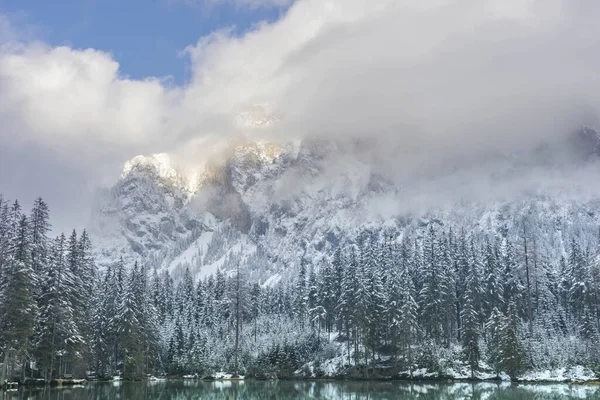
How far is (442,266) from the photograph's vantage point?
91.8 metres

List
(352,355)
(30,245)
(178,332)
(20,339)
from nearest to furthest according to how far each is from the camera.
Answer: (20,339), (30,245), (352,355), (178,332)

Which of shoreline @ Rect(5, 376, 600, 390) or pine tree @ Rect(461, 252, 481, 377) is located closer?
shoreline @ Rect(5, 376, 600, 390)

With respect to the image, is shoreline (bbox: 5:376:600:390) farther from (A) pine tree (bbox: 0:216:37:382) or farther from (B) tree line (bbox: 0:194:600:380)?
(A) pine tree (bbox: 0:216:37:382)

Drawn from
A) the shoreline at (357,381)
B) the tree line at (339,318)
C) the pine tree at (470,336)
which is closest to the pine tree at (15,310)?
the tree line at (339,318)

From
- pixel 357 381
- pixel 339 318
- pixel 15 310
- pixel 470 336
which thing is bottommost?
pixel 357 381

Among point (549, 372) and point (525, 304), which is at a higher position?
point (525, 304)

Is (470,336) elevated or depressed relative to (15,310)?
depressed

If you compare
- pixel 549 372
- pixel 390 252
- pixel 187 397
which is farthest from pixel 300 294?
pixel 187 397

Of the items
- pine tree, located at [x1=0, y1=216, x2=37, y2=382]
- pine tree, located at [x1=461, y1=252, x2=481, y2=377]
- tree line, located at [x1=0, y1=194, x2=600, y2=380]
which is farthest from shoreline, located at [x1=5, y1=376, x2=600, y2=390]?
pine tree, located at [x1=0, y1=216, x2=37, y2=382]

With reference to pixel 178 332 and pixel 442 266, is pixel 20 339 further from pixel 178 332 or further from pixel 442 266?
pixel 442 266

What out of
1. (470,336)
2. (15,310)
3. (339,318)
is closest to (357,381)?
(339,318)

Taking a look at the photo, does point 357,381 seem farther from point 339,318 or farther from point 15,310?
point 15,310

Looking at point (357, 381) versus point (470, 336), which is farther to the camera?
point (357, 381)

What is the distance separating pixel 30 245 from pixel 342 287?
1973 inches
